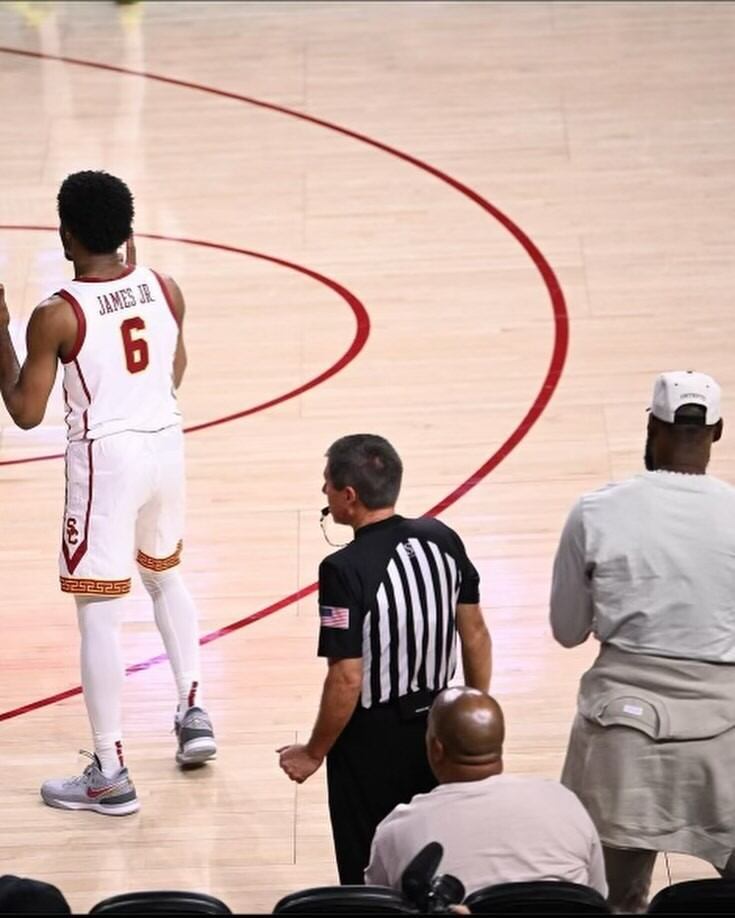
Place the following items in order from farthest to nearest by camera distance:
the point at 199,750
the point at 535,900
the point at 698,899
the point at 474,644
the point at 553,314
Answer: the point at 553,314, the point at 199,750, the point at 474,644, the point at 698,899, the point at 535,900

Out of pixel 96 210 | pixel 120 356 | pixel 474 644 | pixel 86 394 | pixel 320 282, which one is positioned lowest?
pixel 474 644

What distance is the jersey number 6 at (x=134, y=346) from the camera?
488cm

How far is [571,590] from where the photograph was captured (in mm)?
3898

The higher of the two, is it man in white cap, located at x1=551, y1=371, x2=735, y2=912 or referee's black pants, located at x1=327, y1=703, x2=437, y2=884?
man in white cap, located at x1=551, y1=371, x2=735, y2=912

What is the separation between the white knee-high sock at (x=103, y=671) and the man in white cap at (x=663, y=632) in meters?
1.62

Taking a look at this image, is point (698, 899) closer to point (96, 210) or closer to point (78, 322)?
point (78, 322)

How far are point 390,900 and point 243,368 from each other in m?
4.41

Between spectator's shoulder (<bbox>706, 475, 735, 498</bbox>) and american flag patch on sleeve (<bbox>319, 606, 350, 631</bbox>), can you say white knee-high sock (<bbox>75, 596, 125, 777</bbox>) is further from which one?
spectator's shoulder (<bbox>706, 475, 735, 498</bbox>)

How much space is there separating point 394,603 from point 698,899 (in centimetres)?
100

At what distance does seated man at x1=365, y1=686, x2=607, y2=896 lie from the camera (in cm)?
348

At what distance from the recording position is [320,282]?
8211mm

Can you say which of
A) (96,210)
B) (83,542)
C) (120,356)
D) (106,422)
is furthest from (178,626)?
(96,210)

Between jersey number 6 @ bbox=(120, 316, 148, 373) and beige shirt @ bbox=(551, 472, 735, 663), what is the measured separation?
1.56 metres

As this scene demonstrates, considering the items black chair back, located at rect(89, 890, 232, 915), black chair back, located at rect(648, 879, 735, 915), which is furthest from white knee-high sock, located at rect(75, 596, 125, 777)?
black chair back, located at rect(648, 879, 735, 915)
